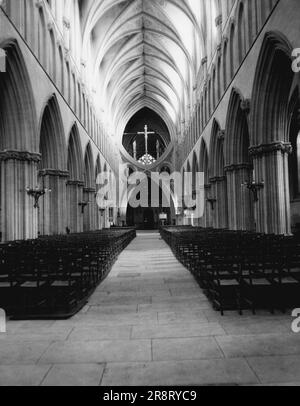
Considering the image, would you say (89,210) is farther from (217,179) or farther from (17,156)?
(17,156)

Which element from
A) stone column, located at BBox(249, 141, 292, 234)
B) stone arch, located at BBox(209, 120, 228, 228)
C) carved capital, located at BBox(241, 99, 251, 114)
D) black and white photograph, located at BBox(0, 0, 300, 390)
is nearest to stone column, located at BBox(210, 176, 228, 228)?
stone arch, located at BBox(209, 120, 228, 228)

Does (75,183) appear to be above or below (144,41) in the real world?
below

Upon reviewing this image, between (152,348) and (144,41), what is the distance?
41.0 metres

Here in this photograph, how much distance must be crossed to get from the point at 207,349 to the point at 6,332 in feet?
10.3

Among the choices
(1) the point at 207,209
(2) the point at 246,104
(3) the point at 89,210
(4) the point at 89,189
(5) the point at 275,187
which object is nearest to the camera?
(5) the point at 275,187

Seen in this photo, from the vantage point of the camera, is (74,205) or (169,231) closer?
(169,231)

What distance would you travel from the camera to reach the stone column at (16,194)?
17.3m

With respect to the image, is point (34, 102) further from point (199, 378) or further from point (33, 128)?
point (199, 378)

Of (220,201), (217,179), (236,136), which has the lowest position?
(220,201)

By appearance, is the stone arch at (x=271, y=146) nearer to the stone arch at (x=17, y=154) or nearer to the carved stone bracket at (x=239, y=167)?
the carved stone bracket at (x=239, y=167)

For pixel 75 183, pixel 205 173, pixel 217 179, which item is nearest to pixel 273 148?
pixel 217 179

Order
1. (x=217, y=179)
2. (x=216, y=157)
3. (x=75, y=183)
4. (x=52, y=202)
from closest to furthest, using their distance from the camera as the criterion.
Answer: (x=52, y=202) < (x=217, y=179) < (x=216, y=157) < (x=75, y=183)

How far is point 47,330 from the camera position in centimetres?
614

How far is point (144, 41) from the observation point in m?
41.4
